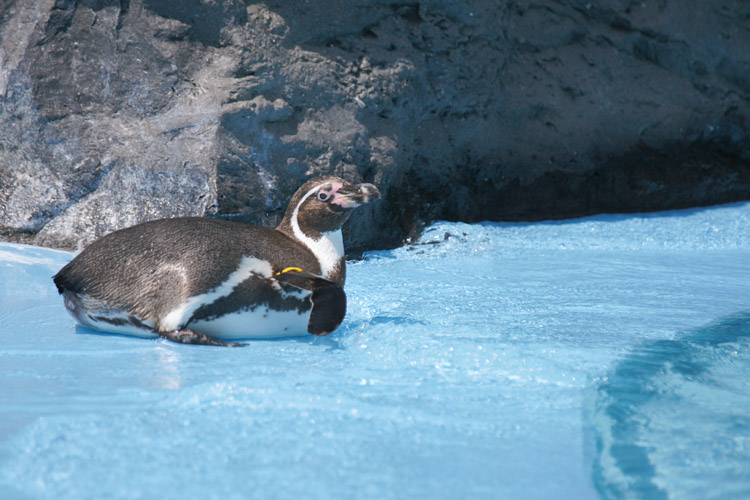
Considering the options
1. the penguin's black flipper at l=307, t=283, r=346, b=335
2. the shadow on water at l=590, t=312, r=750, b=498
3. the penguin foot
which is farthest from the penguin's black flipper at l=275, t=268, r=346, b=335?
the shadow on water at l=590, t=312, r=750, b=498

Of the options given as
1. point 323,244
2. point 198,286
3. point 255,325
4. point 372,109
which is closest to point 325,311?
point 255,325

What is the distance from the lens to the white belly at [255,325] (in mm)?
2631

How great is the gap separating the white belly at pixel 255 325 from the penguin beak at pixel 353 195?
51 centimetres

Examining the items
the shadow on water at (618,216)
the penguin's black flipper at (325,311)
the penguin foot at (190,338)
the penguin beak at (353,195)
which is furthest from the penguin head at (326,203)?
the shadow on water at (618,216)

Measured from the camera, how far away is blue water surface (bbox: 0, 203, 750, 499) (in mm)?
1571

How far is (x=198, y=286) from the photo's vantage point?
8.35 feet

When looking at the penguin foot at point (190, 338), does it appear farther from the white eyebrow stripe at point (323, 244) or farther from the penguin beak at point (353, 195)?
the penguin beak at point (353, 195)

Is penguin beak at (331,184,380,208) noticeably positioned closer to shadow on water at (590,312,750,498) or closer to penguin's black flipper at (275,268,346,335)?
penguin's black flipper at (275,268,346,335)

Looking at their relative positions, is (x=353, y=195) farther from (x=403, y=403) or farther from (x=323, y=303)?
(x=403, y=403)

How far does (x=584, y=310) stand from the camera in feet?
10.6

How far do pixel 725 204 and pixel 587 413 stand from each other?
497 cm

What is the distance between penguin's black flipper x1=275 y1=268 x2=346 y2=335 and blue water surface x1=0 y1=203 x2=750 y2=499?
108 mm

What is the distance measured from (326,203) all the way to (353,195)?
117mm

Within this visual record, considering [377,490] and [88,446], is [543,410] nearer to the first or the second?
[377,490]
